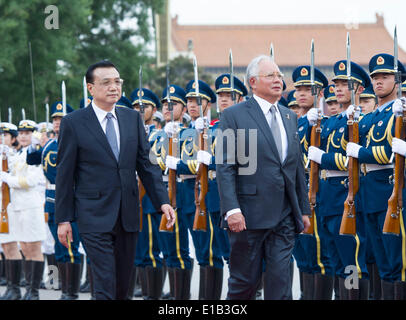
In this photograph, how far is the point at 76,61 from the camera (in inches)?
768

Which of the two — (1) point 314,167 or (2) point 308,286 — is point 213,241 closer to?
(2) point 308,286

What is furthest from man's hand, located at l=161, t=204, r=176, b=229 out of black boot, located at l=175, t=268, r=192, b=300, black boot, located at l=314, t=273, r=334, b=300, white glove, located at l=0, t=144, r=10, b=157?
white glove, located at l=0, t=144, r=10, b=157

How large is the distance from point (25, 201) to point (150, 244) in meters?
1.79

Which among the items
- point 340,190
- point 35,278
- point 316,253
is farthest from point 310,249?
point 35,278

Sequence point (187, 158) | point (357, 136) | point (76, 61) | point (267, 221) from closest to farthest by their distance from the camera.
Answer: point (267, 221)
point (357, 136)
point (187, 158)
point (76, 61)

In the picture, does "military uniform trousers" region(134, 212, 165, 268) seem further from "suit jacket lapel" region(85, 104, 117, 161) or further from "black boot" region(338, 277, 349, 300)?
"suit jacket lapel" region(85, 104, 117, 161)

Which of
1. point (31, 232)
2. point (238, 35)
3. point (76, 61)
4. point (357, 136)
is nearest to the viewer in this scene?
point (357, 136)

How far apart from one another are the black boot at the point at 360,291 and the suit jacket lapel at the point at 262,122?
71.1 inches

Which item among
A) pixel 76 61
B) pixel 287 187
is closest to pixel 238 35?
pixel 76 61

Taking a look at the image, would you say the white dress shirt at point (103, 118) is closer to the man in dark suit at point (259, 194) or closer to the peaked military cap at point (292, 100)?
the man in dark suit at point (259, 194)

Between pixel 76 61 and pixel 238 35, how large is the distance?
43.7 metres

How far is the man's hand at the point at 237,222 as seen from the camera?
522cm

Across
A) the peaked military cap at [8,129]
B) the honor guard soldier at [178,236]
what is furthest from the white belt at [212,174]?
the peaked military cap at [8,129]
